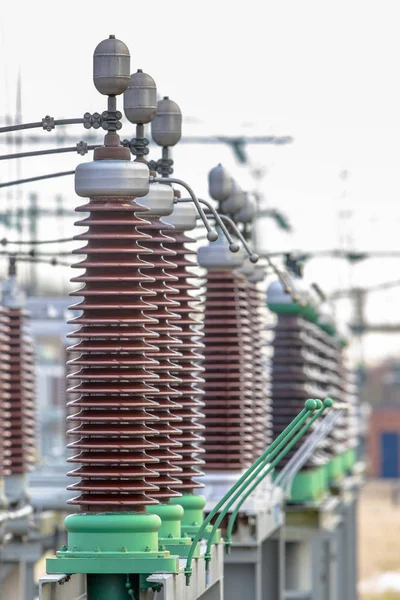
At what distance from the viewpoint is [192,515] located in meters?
16.2

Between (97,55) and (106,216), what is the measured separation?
3.66ft

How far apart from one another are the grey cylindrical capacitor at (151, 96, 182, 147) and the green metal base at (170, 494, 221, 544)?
3.00 m

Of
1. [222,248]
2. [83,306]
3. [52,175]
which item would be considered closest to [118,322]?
[83,306]

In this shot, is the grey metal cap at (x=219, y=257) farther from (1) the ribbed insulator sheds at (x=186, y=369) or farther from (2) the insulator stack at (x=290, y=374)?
(2) the insulator stack at (x=290, y=374)

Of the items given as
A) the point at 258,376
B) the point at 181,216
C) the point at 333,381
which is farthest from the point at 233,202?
the point at 333,381

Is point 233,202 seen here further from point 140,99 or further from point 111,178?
point 111,178

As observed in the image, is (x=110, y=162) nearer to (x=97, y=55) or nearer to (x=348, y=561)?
(x=97, y=55)

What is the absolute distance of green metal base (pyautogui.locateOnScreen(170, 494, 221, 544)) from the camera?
52.3ft

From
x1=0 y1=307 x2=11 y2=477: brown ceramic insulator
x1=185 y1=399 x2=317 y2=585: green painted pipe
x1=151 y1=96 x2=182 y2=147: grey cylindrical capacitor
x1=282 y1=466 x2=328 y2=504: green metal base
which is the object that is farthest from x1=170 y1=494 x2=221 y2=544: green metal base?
x1=282 y1=466 x2=328 y2=504: green metal base

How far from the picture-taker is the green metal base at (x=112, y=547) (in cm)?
1268

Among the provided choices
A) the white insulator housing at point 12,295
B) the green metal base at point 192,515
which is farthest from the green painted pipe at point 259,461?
the white insulator housing at point 12,295

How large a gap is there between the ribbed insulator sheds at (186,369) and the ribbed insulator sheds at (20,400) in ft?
25.3

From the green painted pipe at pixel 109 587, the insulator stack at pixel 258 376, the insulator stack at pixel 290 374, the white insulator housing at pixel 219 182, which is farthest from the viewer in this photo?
the insulator stack at pixel 290 374

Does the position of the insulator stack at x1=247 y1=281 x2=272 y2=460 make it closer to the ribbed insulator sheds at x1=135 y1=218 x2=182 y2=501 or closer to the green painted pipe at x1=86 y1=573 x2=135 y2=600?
the ribbed insulator sheds at x1=135 y1=218 x2=182 y2=501
